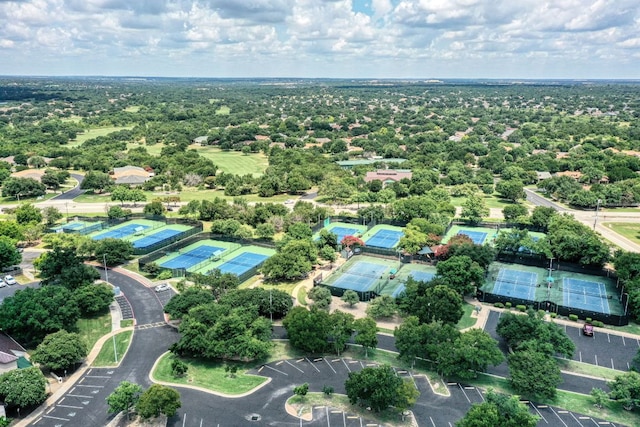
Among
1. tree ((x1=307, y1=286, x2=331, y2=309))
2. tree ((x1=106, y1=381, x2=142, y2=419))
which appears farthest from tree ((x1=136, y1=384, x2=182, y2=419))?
tree ((x1=307, y1=286, x2=331, y2=309))

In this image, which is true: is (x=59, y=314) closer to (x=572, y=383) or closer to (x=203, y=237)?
(x=203, y=237)

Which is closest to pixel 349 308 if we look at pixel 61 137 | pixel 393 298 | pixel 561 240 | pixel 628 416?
pixel 393 298

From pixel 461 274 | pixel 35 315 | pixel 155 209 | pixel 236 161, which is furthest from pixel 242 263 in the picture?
A: pixel 236 161

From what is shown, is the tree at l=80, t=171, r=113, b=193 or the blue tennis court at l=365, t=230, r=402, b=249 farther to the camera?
the tree at l=80, t=171, r=113, b=193

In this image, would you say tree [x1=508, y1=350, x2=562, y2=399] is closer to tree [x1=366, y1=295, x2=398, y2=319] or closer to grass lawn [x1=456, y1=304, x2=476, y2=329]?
grass lawn [x1=456, y1=304, x2=476, y2=329]

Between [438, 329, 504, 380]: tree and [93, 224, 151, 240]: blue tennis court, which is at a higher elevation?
[438, 329, 504, 380]: tree

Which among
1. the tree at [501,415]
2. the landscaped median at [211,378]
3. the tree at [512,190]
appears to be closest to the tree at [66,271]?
the landscaped median at [211,378]

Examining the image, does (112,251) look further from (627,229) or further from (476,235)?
(627,229)
